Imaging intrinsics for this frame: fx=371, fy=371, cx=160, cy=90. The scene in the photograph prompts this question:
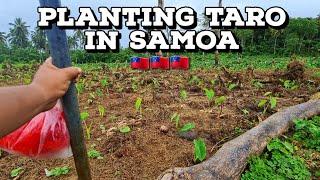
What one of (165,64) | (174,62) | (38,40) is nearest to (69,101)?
(165,64)

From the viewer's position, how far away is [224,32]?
850 centimetres

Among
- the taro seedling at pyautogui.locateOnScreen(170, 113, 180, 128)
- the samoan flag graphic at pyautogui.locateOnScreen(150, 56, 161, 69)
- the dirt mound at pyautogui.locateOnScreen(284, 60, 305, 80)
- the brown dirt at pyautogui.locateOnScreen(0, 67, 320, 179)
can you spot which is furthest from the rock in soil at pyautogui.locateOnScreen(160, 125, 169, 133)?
the samoan flag graphic at pyautogui.locateOnScreen(150, 56, 161, 69)

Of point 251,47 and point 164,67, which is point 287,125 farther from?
point 251,47

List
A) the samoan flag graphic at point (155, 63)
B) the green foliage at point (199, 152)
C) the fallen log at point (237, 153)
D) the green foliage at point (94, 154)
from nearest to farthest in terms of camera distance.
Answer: the fallen log at point (237, 153), the green foliage at point (199, 152), the green foliage at point (94, 154), the samoan flag graphic at point (155, 63)

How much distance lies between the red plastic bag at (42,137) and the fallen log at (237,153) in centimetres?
98

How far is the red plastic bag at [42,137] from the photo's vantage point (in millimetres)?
2066

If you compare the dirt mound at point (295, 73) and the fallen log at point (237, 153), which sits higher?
the dirt mound at point (295, 73)

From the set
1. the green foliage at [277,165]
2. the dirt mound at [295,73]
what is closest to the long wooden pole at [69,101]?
the green foliage at [277,165]

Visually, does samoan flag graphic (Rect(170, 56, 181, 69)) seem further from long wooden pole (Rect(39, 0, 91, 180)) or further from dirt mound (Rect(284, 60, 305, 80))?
long wooden pole (Rect(39, 0, 91, 180))

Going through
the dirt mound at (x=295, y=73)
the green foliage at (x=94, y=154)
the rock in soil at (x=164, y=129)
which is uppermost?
the dirt mound at (x=295, y=73)

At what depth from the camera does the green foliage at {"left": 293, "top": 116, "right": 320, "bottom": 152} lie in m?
4.50

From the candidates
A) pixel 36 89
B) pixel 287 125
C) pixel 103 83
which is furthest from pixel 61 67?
pixel 103 83

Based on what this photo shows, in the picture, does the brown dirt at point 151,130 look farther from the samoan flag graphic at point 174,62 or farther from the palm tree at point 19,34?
the palm tree at point 19,34

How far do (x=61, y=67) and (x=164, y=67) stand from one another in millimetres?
12896
